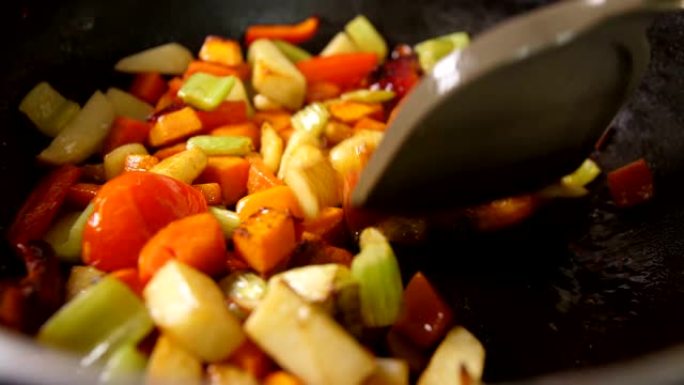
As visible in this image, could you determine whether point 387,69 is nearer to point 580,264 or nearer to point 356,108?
point 356,108

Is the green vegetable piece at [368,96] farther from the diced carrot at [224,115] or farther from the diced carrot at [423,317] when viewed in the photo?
the diced carrot at [423,317]

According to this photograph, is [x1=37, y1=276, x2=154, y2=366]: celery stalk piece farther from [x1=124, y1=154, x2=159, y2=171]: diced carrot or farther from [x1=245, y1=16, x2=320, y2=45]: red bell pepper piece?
[x1=245, y1=16, x2=320, y2=45]: red bell pepper piece

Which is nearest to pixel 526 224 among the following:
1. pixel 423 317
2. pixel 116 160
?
pixel 423 317

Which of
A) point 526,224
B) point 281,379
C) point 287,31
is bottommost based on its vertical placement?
point 526,224

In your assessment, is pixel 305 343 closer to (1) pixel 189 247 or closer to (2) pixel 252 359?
(2) pixel 252 359

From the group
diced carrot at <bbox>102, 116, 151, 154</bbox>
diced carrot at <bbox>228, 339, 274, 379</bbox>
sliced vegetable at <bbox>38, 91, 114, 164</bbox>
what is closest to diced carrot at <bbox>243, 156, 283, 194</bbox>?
diced carrot at <bbox>102, 116, 151, 154</bbox>

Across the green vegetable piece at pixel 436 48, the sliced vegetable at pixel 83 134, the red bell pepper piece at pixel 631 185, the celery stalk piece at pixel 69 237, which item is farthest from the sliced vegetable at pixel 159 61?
the red bell pepper piece at pixel 631 185

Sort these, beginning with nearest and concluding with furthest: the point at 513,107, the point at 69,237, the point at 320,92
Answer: the point at 513,107, the point at 69,237, the point at 320,92
